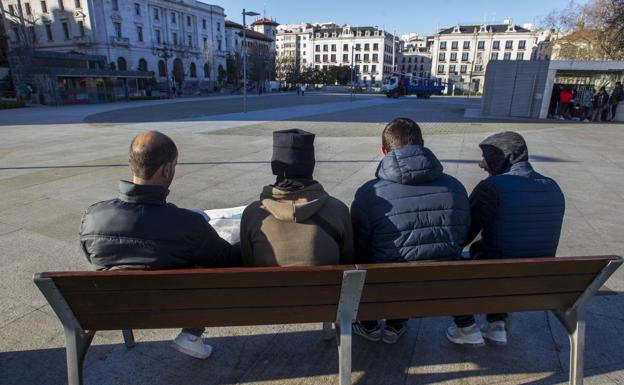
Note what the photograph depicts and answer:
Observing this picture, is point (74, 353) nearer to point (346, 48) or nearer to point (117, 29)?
point (117, 29)

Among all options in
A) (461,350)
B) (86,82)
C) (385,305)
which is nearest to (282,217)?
(385,305)

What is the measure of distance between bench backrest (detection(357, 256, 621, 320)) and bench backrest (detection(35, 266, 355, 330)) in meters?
0.22

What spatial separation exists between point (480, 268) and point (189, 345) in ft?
5.91

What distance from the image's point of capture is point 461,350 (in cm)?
266

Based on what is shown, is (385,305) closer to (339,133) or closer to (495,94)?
(339,133)

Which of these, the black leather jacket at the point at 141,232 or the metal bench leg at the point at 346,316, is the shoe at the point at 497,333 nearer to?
the metal bench leg at the point at 346,316

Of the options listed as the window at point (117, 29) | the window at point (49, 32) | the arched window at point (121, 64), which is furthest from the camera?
the window at point (49, 32)

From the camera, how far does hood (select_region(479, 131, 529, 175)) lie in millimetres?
2490

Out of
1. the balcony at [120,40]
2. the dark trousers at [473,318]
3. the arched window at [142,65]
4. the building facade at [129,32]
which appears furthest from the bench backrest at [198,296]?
the arched window at [142,65]

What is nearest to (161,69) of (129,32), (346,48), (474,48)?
(129,32)

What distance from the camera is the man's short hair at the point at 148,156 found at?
1.95m

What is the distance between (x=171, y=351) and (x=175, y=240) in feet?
3.74

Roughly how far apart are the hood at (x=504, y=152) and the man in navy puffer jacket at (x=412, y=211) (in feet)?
1.90

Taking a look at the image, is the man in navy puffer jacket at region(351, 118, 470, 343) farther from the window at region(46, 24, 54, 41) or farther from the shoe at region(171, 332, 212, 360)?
the window at region(46, 24, 54, 41)
